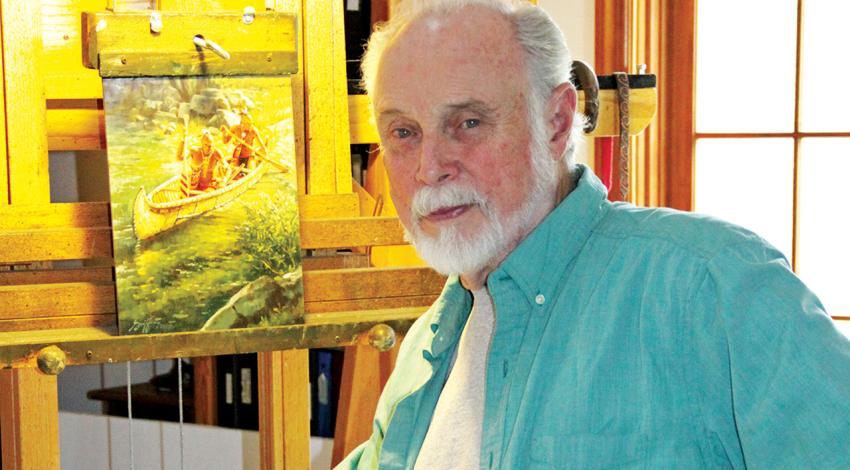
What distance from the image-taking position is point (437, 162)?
3.84 ft

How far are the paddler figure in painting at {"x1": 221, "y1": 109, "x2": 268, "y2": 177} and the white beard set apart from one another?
0.37 m

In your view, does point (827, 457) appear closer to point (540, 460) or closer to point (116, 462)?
point (540, 460)

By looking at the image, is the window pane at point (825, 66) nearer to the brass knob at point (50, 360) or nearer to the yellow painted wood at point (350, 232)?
the yellow painted wood at point (350, 232)

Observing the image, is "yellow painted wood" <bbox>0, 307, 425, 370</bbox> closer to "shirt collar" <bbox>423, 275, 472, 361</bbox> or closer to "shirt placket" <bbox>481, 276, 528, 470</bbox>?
"shirt collar" <bbox>423, 275, 472, 361</bbox>

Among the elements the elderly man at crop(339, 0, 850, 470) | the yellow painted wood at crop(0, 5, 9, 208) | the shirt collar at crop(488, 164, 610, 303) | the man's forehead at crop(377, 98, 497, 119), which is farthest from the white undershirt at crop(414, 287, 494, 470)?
the yellow painted wood at crop(0, 5, 9, 208)

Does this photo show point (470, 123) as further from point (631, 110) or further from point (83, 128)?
point (83, 128)

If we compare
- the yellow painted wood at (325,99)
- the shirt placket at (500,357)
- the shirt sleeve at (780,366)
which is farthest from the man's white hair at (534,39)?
the yellow painted wood at (325,99)

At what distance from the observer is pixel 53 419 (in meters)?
1.57

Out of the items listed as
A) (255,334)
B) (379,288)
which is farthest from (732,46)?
(255,334)

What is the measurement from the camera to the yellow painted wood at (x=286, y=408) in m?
1.70

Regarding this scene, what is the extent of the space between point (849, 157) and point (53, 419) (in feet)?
5.20

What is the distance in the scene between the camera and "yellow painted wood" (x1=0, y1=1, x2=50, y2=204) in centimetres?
151

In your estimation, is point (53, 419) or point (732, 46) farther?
point (732, 46)

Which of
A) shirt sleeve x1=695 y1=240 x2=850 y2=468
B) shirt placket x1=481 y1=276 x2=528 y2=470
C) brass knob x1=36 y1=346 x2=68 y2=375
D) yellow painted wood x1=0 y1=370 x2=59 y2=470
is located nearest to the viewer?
shirt sleeve x1=695 y1=240 x2=850 y2=468
